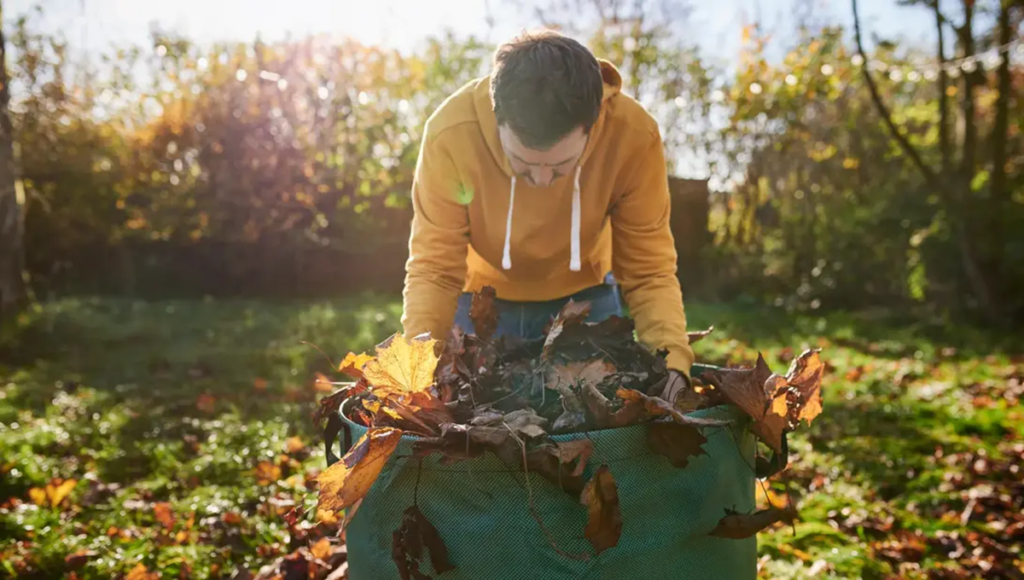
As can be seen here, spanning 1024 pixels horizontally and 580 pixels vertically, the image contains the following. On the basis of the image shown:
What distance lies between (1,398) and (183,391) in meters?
0.97

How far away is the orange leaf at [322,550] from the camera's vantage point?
7.11 feet

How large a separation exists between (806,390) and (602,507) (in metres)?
0.50

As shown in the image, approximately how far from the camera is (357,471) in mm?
1090

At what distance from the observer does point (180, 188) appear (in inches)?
383

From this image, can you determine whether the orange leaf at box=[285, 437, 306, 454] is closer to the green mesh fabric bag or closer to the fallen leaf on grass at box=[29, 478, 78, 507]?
the fallen leaf on grass at box=[29, 478, 78, 507]

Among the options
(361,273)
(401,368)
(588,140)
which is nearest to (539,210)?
(588,140)

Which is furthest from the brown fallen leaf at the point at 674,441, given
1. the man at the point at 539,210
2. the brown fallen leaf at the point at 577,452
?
the man at the point at 539,210

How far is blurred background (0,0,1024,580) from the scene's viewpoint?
2.72 metres

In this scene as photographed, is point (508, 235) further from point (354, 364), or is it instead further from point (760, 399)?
point (760, 399)

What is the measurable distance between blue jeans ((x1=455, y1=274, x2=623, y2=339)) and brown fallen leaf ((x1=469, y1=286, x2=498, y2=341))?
0.54 metres

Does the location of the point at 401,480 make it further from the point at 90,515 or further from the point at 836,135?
the point at 836,135

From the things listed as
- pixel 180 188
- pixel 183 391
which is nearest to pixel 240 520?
pixel 183 391

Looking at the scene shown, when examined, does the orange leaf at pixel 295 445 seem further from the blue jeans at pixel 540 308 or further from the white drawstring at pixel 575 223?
the white drawstring at pixel 575 223

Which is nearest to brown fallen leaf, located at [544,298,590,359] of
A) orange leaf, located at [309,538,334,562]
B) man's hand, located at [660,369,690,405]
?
man's hand, located at [660,369,690,405]
